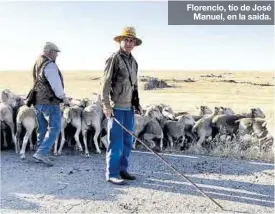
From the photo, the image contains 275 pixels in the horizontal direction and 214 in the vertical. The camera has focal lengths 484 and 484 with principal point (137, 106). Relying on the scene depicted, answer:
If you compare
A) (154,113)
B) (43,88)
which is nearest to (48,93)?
(43,88)

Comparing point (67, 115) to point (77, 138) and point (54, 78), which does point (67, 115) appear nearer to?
point (77, 138)

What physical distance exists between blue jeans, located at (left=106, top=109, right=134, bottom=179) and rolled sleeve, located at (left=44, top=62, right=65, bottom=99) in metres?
1.78

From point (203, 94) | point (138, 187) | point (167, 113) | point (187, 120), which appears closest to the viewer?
point (138, 187)

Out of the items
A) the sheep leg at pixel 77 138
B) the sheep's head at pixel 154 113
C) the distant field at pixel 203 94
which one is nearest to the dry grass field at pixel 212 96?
the distant field at pixel 203 94

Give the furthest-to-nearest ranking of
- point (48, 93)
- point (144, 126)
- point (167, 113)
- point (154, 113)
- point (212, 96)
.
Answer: point (212, 96)
point (167, 113)
point (154, 113)
point (144, 126)
point (48, 93)

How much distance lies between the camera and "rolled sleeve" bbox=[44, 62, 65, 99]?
921 cm

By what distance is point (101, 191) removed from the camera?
7637 millimetres

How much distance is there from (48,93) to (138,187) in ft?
9.07

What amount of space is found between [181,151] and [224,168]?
1.92 metres

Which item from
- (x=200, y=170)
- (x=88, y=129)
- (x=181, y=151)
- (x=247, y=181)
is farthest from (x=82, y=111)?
(x=247, y=181)

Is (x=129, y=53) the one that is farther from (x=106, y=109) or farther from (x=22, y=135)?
(x=22, y=135)

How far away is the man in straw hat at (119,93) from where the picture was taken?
7.79 meters

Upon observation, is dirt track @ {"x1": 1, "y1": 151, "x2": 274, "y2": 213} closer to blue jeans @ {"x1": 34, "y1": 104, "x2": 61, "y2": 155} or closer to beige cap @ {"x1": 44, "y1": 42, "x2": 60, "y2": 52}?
blue jeans @ {"x1": 34, "y1": 104, "x2": 61, "y2": 155}

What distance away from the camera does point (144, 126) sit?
11.7m
